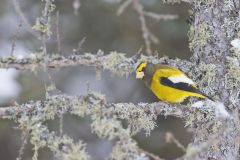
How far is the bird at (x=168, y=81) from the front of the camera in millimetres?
5105

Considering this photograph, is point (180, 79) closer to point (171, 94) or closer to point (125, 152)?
point (171, 94)

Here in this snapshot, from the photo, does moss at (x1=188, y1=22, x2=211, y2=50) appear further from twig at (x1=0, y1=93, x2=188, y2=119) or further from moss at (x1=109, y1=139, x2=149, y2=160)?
moss at (x1=109, y1=139, x2=149, y2=160)

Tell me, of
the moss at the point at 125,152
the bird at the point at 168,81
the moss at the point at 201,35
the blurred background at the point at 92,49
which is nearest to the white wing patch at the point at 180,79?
the bird at the point at 168,81

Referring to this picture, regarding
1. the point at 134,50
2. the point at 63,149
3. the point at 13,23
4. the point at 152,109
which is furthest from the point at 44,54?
the point at 13,23

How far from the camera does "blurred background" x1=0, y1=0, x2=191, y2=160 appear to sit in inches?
356

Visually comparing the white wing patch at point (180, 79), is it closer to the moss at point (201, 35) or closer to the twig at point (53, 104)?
the moss at point (201, 35)

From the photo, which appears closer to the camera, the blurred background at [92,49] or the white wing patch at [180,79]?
the white wing patch at [180,79]

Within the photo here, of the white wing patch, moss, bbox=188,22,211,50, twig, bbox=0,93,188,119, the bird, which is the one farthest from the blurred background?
twig, bbox=0,93,188,119

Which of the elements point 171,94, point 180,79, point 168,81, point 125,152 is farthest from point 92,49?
point 125,152

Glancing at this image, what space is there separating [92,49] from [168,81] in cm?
390

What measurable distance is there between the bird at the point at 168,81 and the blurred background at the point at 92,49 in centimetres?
318

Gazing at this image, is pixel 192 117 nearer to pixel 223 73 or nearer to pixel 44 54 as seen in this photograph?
pixel 223 73

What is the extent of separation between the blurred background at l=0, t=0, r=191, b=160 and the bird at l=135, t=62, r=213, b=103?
3.18m

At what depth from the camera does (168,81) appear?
557cm
